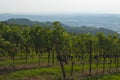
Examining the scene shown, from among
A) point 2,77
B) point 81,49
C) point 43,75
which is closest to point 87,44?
point 81,49

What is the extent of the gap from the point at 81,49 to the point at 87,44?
288 centimetres

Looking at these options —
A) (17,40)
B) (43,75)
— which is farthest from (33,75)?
(17,40)

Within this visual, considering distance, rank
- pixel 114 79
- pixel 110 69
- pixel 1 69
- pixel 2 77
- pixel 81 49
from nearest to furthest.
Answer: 1. pixel 2 77
2. pixel 114 79
3. pixel 1 69
4. pixel 81 49
5. pixel 110 69

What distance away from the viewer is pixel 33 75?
246ft

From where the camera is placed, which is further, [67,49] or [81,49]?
[81,49]

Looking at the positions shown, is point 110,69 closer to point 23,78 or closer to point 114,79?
point 114,79

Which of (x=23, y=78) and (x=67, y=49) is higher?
(x=67, y=49)

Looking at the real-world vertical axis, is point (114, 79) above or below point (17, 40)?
below

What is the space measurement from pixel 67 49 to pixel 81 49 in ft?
22.7

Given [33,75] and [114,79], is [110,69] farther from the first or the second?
[33,75]

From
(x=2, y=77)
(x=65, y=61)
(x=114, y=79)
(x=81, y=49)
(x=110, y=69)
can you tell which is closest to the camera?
(x=2, y=77)

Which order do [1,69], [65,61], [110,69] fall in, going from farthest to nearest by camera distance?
1. [65,61]
2. [110,69]
3. [1,69]

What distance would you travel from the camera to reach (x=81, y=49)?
279ft

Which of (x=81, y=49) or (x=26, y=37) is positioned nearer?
(x=81, y=49)
